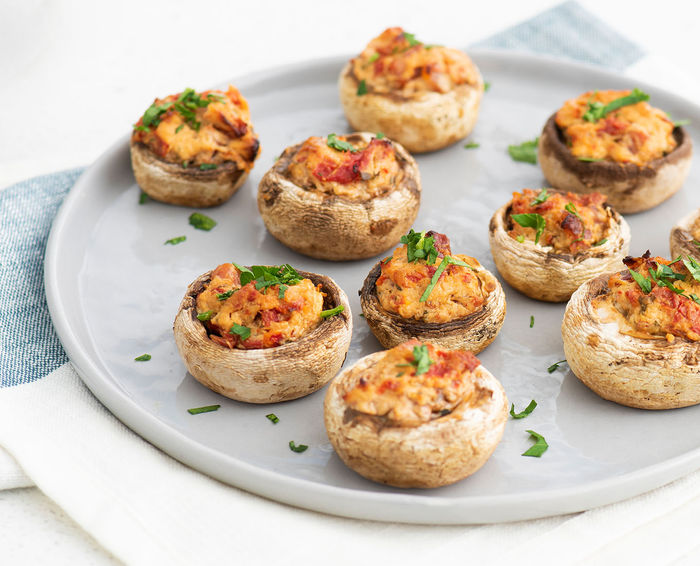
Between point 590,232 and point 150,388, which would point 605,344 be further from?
point 150,388

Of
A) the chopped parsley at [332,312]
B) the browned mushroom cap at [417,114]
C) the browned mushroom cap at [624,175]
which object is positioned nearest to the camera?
the chopped parsley at [332,312]

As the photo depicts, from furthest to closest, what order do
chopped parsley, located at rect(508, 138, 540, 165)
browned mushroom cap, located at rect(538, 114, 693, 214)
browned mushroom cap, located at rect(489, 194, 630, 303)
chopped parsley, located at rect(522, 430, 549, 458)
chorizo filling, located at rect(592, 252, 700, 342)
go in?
chopped parsley, located at rect(508, 138, 540, 165) < browned mushroom cap, located at rect(538, 114, 693, 214) < browned mushroom cap, located at rect(489, 194, 630, 303) < chorizo filling, located at rect(592, 252, 700, 342) < chopped parsley, located at rect(522, 430, 549, 458)

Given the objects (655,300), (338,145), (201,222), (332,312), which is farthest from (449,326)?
(201,222)

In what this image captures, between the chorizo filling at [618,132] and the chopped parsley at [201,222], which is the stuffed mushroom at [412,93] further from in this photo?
the chopped parsley at [201,222]

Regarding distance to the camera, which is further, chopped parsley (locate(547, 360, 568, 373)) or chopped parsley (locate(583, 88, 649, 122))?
chopped parsley (locate(583, 88, 649, 122))

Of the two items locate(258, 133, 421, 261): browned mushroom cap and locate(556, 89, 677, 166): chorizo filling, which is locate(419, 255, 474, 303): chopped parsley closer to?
locate(258, 133, 421, 261): browned mushroom cap

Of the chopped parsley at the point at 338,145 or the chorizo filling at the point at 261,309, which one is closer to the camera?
the chorizo filling at the point at 261,309

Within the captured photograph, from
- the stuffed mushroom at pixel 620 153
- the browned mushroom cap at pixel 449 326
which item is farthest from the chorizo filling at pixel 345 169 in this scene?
the stuffed mushroom at pixel 620 153

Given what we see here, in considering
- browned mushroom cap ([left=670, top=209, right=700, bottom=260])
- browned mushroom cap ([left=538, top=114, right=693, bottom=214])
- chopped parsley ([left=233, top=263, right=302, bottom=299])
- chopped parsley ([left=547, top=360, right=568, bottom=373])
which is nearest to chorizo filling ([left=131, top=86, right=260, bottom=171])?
chopped parsley ([left=233, top=263, right=302, bottom=299])
